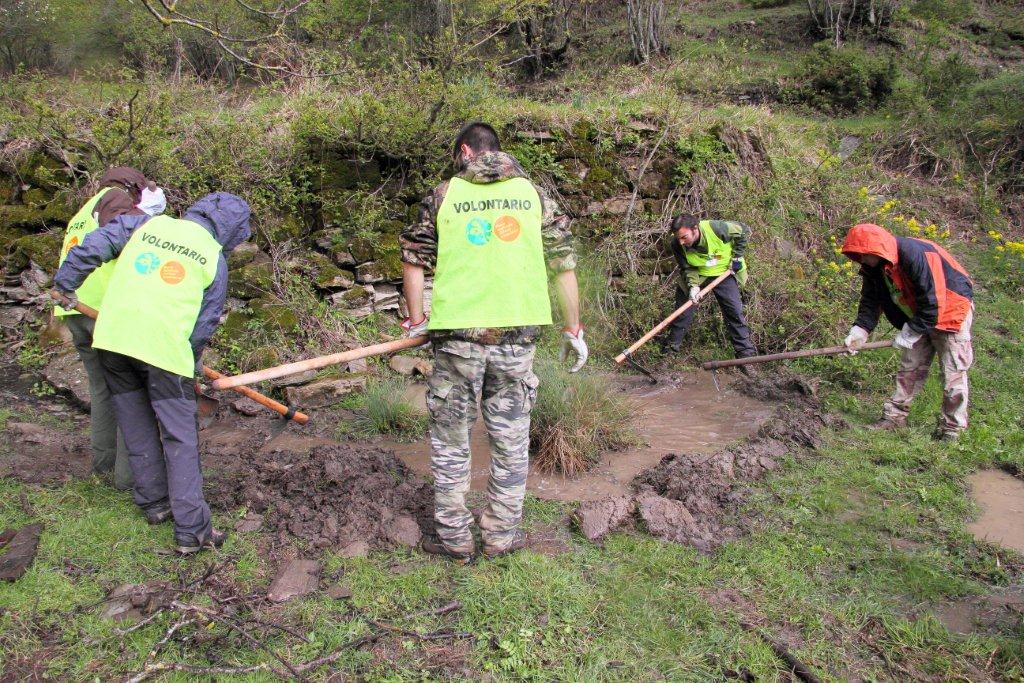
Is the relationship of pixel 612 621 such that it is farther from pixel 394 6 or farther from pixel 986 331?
pixel 394 6

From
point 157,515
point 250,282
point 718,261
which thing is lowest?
point 157,515

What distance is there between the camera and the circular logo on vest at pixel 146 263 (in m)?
3.37

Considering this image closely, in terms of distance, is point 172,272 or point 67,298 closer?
point 172,272

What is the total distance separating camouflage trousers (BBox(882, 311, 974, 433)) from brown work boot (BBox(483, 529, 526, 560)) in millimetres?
3528

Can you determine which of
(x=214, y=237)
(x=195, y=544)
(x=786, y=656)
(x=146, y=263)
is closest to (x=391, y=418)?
(x=195, y=544)

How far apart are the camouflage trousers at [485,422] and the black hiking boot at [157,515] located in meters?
1.55

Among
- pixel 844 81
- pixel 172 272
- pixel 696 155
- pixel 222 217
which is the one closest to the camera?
pixel 172 272

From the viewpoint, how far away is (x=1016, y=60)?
13.4m

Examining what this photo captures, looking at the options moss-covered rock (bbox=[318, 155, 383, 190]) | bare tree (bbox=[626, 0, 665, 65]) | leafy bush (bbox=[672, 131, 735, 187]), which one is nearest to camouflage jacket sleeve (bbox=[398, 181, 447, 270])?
moss-covered rock (bbox=[318, 155, 383, 190])

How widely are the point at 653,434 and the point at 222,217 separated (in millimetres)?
3651

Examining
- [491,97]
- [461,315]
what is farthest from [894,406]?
[491,97]

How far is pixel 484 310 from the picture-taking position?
10.9 ft

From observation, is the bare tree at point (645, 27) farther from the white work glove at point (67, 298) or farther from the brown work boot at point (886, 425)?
the white work glove at point (67, 298)

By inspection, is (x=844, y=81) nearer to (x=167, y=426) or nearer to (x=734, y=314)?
(x=734, y=314)
